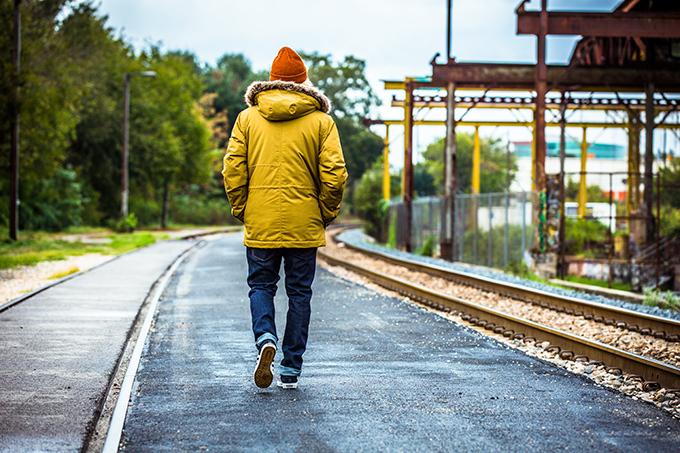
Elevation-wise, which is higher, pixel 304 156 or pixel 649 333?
pixel 304 156

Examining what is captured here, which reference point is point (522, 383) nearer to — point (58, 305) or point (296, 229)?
point (296, 229)

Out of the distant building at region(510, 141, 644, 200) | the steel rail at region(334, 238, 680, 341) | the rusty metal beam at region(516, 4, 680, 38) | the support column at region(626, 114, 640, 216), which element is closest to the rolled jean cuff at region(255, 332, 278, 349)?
the steel rail at region(334, 238, 680, 341)

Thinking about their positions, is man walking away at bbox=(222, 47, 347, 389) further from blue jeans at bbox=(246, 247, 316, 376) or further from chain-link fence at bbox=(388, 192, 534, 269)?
chain-link fence at bbox=(388, 192, 534, 269)

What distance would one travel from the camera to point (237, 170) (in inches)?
191

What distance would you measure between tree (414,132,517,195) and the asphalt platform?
198 ft

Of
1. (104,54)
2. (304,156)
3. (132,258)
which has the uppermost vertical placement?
(104,54)

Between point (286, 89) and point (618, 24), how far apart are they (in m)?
16.2

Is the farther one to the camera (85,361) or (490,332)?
(490,332)

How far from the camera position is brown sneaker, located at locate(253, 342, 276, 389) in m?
4.70

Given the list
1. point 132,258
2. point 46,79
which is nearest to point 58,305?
point 132,258

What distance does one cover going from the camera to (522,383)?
5.32 m

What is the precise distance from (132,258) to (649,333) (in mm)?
13453

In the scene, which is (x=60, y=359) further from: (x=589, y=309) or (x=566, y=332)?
(x=589, y=309)

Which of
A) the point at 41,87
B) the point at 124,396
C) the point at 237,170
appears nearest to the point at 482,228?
the point at 41,87
